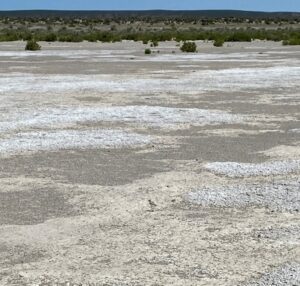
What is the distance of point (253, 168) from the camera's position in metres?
11.0

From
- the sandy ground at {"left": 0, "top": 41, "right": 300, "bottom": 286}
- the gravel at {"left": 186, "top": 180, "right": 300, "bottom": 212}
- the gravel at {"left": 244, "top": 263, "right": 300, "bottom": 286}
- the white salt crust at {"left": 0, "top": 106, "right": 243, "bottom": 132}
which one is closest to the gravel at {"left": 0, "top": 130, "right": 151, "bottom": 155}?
the sandy ground at {"left": 0, "top": 41, "right": 300, "bottom": 286}

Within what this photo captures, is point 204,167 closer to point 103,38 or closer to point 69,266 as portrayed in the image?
point 69,266

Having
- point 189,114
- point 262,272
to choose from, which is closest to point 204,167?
point 262,272

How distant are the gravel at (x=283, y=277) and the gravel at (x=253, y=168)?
3.89 meters

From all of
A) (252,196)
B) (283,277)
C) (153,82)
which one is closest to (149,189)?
(252,196)

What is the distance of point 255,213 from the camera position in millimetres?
8547

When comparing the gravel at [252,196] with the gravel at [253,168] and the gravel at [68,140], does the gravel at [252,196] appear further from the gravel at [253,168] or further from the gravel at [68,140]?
the gravel at [68,140]

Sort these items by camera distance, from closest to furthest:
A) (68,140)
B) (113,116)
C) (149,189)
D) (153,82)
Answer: (149,189)
(68,140)
(113,116)
(153,82)

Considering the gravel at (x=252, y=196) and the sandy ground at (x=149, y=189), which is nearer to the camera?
the sandy ground at (x=149, y=189)

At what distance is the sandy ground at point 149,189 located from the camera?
22.3 feet

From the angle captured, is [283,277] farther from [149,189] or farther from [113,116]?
[113,116]

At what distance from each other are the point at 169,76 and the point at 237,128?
12.7m

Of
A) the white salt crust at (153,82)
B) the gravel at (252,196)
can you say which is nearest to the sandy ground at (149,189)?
the gravel at (252,196)

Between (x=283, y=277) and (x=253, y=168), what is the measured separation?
4659mm
